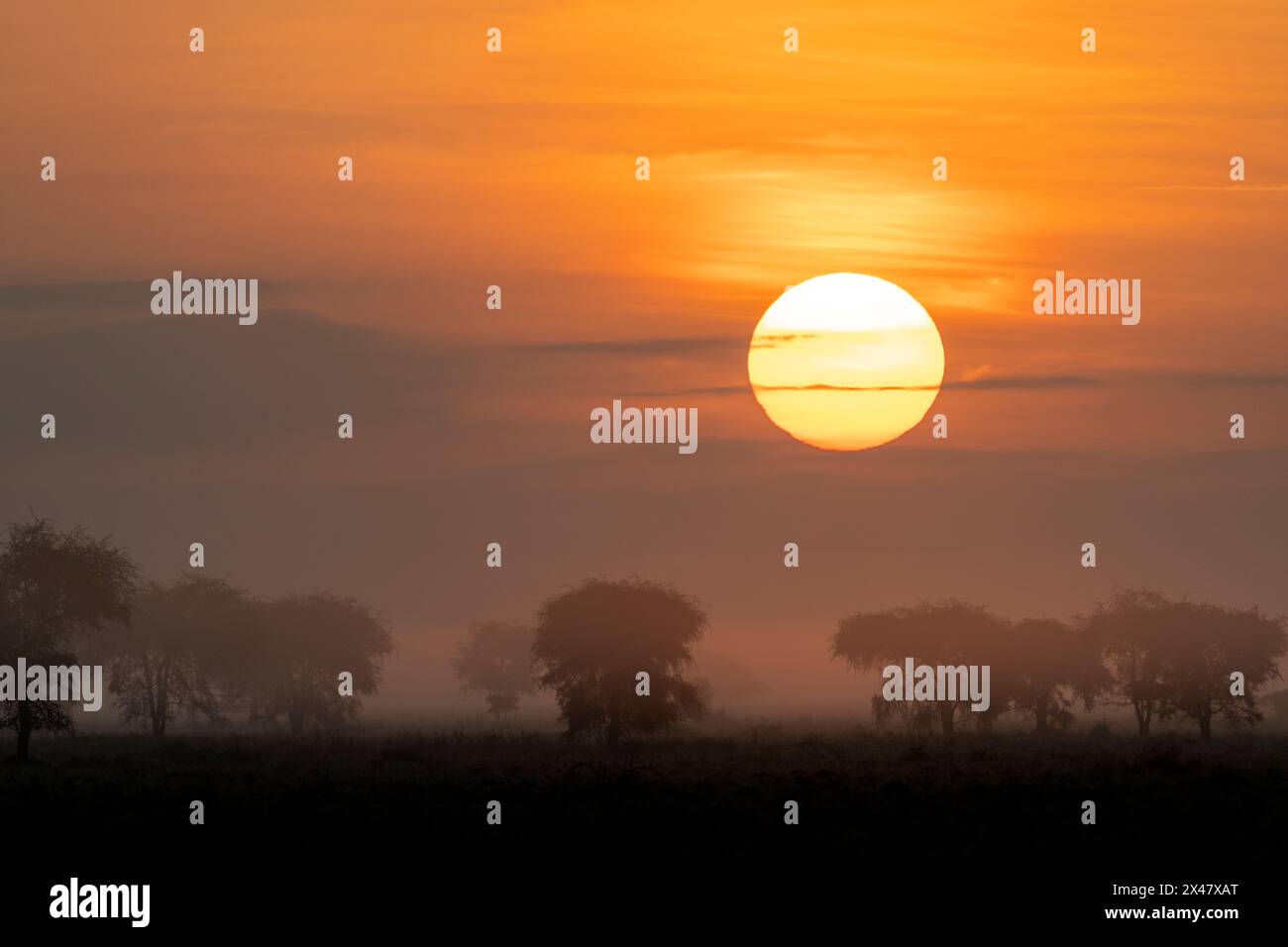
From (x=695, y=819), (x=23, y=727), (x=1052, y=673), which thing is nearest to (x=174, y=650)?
(x=23, y=727)

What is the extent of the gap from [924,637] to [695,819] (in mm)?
63867

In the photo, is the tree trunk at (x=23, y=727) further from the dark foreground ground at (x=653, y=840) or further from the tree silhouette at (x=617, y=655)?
the tree silhouette at (x=617, y=655)

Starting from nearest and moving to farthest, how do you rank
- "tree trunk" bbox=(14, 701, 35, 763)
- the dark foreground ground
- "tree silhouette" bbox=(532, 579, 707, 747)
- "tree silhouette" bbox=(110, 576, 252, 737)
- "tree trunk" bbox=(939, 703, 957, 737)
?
the dark foreground ground < "tree trunk" bbox=(14, 701, 35, 763) < "tree silhouette" bbox=(532, 579, 707, 747) < "tree trunk" bbox=(939, 703, 957, 737) < "tree silhouette" bbox=(110, 576, 252, 737)

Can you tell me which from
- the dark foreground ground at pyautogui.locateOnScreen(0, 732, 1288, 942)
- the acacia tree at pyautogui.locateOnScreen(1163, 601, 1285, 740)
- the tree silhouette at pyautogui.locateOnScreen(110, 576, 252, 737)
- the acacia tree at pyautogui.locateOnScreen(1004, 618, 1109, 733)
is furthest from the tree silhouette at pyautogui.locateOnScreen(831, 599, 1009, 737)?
the dark foreground ground at pyautogui.locateOnScreen(0, 732, 1288, 942)

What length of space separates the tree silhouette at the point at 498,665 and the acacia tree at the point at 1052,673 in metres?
93.2

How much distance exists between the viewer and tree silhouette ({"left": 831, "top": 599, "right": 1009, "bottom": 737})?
330ft

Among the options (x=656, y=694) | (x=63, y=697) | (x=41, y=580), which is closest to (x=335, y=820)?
(x=63, y=697)

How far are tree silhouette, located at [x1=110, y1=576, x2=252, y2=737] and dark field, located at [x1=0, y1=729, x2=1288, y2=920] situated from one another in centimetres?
4429

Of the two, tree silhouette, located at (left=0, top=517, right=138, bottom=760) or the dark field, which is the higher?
tree silhouette, located at (left=0, top=517, right=138, bottom=760)

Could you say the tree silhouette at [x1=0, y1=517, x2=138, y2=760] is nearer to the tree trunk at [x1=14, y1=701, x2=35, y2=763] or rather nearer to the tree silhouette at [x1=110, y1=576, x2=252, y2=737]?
the tree trunk at [x1=14, y1=701, x2=35, y2=763]

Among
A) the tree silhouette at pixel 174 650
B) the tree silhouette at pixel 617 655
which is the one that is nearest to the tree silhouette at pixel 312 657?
the tree silhouette at pixel 174 650

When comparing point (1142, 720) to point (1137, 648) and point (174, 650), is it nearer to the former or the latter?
point (1137, 648)

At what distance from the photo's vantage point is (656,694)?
77.2m
